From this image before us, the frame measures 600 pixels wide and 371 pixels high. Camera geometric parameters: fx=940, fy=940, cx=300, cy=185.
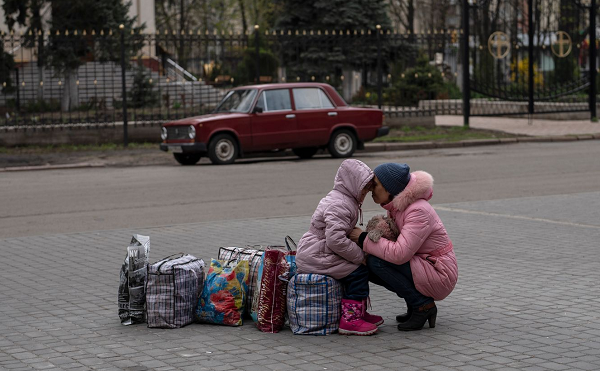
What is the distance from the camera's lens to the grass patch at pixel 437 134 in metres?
23.9

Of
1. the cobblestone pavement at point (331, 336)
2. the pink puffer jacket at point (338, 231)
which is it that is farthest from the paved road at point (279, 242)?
the pink puffer jacket at point (338, 231)

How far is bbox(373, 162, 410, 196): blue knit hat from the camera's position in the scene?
244 inches

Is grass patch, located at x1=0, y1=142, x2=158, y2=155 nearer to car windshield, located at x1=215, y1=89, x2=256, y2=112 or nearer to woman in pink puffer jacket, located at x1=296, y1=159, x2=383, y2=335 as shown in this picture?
car windshield, located at x1=215, y1=89, x2=256, y2=112

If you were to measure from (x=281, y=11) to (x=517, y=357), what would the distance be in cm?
3578

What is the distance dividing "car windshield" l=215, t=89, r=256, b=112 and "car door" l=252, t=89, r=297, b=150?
0.23m

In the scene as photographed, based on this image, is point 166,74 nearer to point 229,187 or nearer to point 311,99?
point 311,99

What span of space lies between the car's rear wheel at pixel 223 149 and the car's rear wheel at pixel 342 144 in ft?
7.23

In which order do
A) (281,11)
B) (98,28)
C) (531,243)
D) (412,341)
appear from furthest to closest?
1. (281,11)
2. (98,28)
3. (531,243)
4. (412,341)

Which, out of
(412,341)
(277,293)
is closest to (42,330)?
(277,293)

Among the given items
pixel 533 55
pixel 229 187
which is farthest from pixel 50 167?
pixel 533 55

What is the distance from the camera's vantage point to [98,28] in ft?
109

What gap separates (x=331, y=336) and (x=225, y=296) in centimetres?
82

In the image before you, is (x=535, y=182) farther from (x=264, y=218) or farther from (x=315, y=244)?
(x=315, y=244)

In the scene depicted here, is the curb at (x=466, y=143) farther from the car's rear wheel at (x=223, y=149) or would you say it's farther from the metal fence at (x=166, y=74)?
the car's rear wheel at (x=223, y=149)
